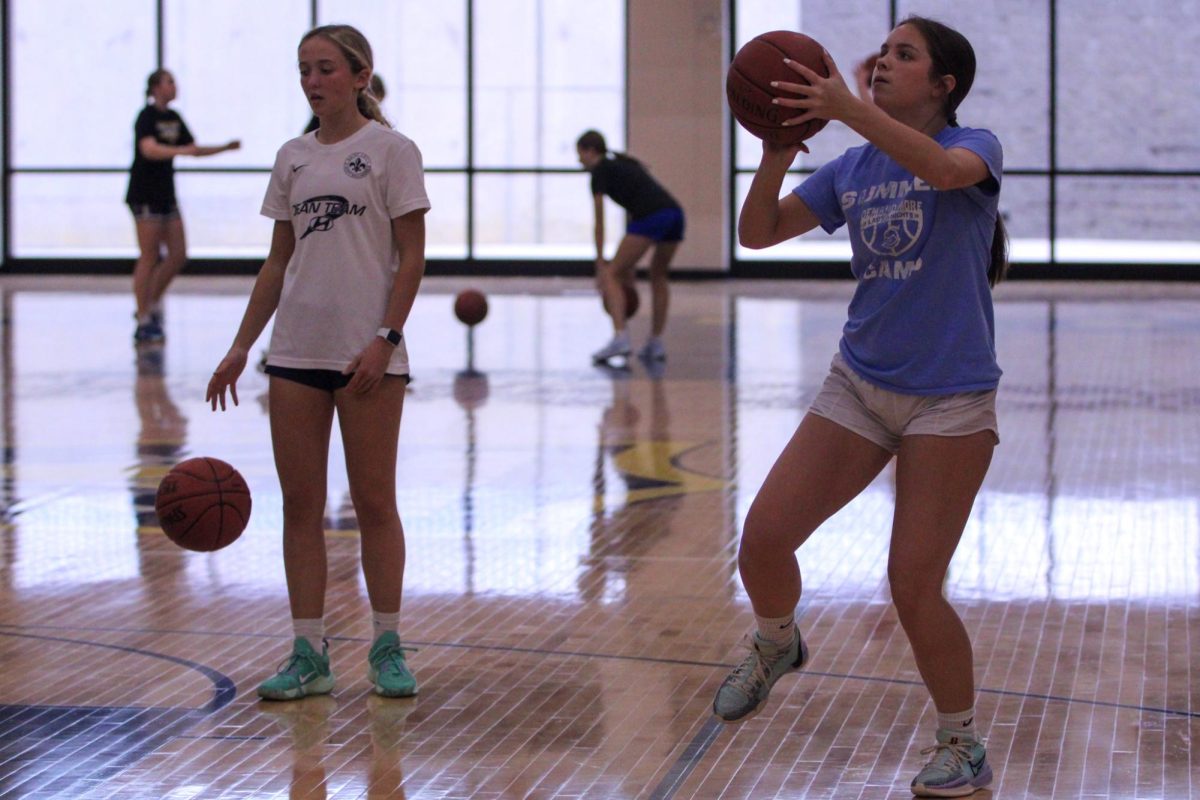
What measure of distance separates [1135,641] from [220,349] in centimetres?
1035

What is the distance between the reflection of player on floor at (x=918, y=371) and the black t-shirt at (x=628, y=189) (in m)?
9.42

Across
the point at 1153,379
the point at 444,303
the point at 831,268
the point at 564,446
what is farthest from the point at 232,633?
the point at 831,268

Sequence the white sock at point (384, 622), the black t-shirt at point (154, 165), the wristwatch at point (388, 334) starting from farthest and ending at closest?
the black t-shirt at point (154, 165) → the white sock at point (384, 622) → the wristwatch at point (388, 334)

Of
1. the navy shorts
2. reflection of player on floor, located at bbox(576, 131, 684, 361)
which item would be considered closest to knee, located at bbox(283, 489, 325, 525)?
reflection of player on floor, located at bbox(576, 131, 684, 361)

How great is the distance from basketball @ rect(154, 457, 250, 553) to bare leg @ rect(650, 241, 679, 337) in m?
8.70

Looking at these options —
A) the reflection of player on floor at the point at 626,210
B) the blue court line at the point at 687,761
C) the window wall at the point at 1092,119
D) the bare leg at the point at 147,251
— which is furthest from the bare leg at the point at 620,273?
the window wall at the point at 1092,119

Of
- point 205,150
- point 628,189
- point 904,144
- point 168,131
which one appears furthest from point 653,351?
point 904,144

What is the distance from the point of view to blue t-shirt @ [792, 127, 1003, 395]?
402 centimetres

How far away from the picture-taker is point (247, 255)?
24.8 meters

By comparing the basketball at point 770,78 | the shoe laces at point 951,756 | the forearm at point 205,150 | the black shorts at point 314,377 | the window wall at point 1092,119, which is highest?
the window wall at point 1092,119

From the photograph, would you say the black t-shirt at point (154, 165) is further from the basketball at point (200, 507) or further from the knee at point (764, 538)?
the knee at point (764, 538)

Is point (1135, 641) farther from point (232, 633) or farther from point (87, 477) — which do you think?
point (87, 477)

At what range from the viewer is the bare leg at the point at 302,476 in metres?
4.94

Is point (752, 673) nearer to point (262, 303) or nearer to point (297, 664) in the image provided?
point (297, 664)
